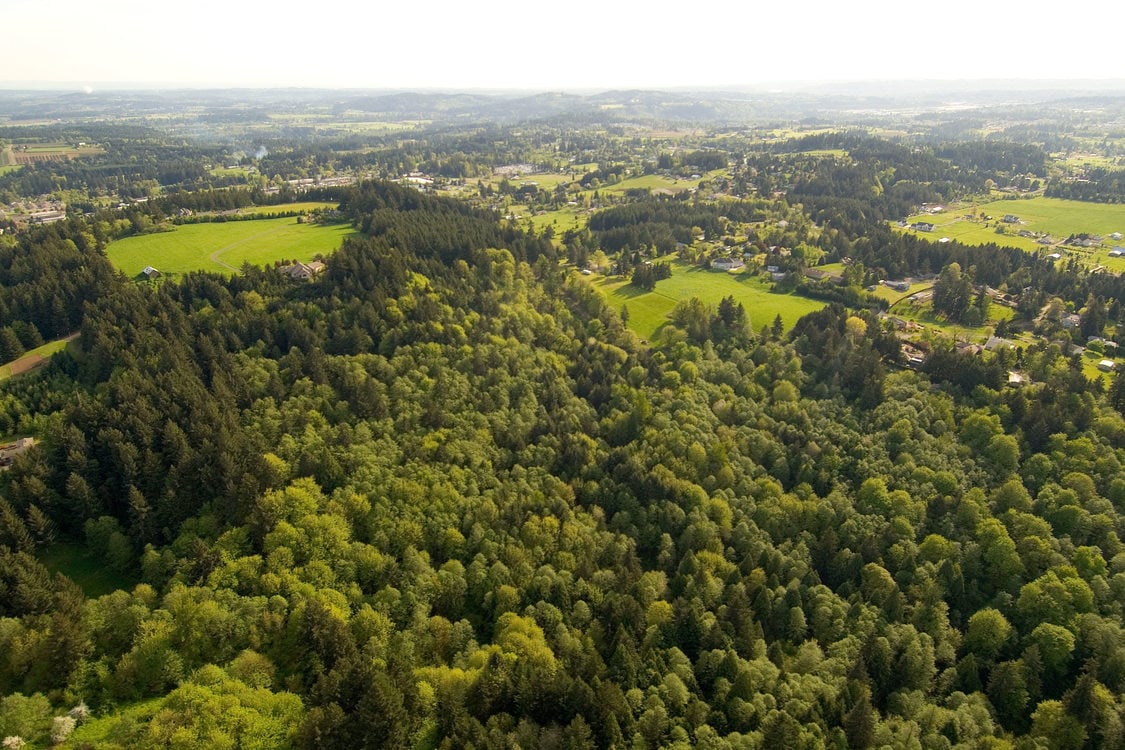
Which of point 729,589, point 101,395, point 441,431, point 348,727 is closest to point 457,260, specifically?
point 441,431

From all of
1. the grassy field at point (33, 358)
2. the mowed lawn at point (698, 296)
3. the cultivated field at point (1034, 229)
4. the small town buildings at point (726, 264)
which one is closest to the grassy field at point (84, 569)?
the grassy field at point (33, 358)

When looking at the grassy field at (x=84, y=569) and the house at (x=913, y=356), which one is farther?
the house at (x=913, y=356)

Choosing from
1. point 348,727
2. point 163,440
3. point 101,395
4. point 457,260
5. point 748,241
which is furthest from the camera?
point 748,241

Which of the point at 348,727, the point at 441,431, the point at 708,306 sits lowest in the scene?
the point at 348,727

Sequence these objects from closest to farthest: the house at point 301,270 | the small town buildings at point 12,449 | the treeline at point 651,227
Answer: the small town buildings at point 12,449 → the house at point 301,270 → the treeline at point 651,227

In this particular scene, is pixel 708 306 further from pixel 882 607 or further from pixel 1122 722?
pixel 1122 722

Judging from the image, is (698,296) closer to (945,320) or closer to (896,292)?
(896,292)

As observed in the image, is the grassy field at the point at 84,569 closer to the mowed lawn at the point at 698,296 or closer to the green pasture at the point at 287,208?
the mowed lawn at the point at 698,296
